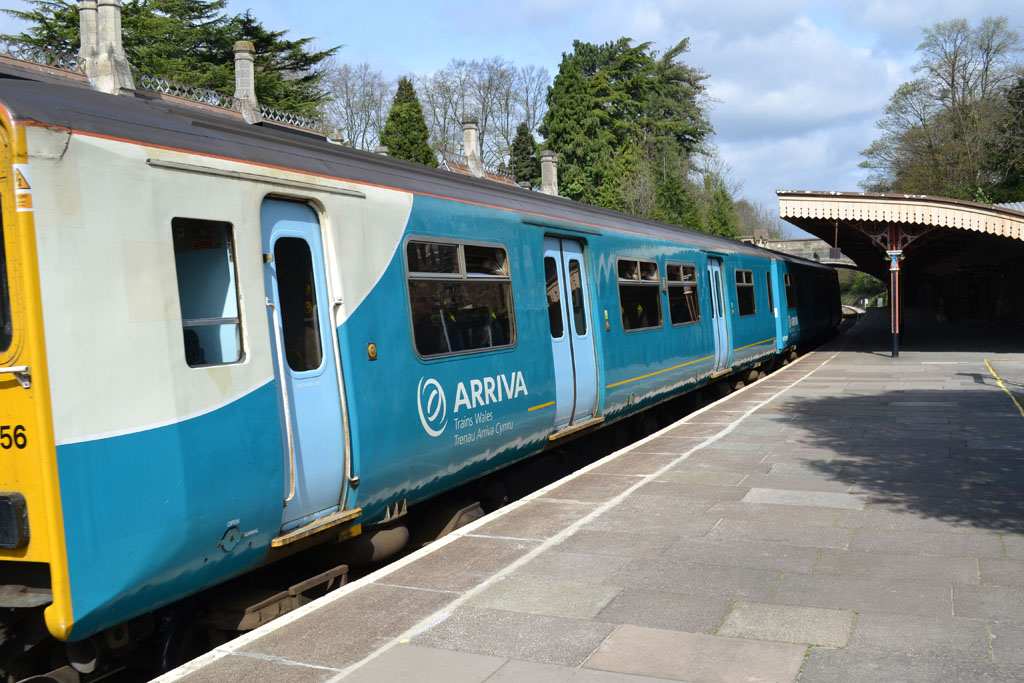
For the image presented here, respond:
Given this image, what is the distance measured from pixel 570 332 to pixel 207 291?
483 cm

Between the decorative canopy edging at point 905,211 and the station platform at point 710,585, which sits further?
the decorative canopy edging at point 905,211

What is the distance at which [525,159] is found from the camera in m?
55.8

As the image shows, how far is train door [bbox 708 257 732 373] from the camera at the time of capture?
14.5m

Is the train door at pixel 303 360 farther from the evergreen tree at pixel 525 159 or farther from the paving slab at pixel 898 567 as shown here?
the evergreen tree at pixel 525 159

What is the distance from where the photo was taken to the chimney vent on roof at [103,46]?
18844 mm

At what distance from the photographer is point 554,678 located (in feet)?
12.6

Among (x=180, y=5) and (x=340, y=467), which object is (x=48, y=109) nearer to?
(x=340, y=467)

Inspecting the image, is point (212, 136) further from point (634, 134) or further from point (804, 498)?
point (634, 134)

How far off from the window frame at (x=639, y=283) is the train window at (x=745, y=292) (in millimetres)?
4880

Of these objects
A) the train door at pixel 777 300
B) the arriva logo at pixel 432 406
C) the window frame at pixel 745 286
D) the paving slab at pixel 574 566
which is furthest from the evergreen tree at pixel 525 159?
the paving slab at pixel 574 566

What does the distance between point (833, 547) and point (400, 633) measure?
3.01m

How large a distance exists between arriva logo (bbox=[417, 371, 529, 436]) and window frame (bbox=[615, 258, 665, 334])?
292cm

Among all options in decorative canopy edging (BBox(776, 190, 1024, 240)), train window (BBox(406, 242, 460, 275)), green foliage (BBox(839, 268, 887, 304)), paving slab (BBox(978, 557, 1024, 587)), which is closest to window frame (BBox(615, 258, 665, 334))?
train window (BBox(406, 242, 460, 275))

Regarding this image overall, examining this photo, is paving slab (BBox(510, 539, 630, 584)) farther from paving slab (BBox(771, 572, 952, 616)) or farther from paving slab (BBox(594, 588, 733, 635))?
paving slab (BBox(771, 572, 952, 616))
